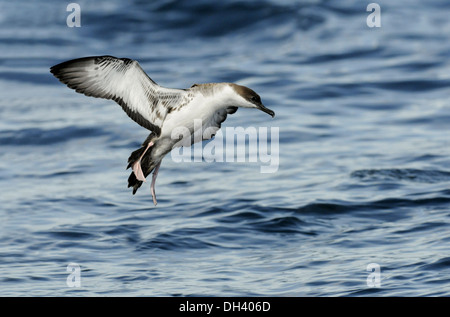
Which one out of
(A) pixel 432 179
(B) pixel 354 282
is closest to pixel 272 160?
(A) pixel 432 179

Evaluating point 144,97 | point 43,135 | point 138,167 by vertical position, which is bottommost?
point 138,167

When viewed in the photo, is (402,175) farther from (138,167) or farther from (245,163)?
(138,167)

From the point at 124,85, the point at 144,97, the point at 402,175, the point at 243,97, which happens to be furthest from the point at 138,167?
the point at 402,175

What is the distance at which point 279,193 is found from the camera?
1630cm

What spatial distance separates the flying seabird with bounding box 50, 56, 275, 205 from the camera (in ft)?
31.1

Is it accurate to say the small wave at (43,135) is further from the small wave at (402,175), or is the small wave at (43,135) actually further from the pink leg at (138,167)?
the pink leg at (138,167)

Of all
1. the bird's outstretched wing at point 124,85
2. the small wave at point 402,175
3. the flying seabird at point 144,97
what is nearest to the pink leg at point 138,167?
the flying seabird at point 144,97

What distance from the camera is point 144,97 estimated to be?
9.75 m

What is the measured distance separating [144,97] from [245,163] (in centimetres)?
839

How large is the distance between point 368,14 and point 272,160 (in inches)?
402

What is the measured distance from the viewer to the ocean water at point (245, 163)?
12.8 meters

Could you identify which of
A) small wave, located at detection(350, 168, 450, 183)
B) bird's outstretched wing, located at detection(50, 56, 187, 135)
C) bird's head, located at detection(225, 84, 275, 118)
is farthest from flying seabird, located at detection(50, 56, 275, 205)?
small wave, located at detection(350, 168, 450, 183)

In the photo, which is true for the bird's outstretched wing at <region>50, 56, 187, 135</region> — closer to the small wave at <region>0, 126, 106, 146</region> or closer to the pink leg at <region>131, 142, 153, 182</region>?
the pink leg at <region>131, 142, 153, 182</region>
